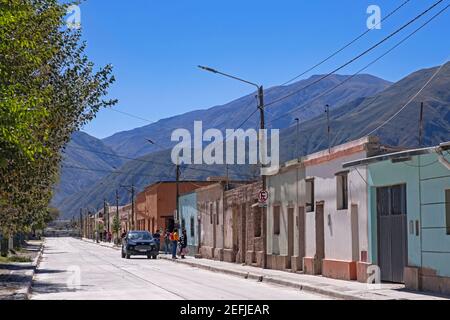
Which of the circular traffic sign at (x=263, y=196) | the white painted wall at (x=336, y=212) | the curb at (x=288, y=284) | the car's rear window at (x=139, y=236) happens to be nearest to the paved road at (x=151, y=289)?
the curb at (x=288, y=284)

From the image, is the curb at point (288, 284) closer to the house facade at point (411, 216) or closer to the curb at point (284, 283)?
the curb at point (284, 283)

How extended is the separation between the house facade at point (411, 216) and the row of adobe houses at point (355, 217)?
0.03 meters

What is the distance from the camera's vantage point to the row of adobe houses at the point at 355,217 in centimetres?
1911

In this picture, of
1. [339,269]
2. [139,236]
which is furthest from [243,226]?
[139,236]

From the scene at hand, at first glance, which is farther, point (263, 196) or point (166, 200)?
point (166, 200)

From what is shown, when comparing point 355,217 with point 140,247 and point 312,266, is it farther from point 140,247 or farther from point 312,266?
point 140,247

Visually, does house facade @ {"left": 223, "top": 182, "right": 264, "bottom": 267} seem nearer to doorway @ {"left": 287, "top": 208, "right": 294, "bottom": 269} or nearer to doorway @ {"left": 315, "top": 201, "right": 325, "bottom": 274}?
doorway @ {"left": 287, "top": 208, "right": 294, "bottom": 269}

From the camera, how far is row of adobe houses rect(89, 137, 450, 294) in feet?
62.7

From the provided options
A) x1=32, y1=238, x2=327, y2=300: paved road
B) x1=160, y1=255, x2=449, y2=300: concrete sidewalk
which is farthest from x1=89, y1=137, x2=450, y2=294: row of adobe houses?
x1=32, y1=238, x2=327, y2=300: paved road

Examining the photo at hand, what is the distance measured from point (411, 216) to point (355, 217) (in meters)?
3.83

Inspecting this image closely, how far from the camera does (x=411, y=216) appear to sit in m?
20.1

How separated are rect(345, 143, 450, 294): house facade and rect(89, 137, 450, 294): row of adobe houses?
0.08 ft
